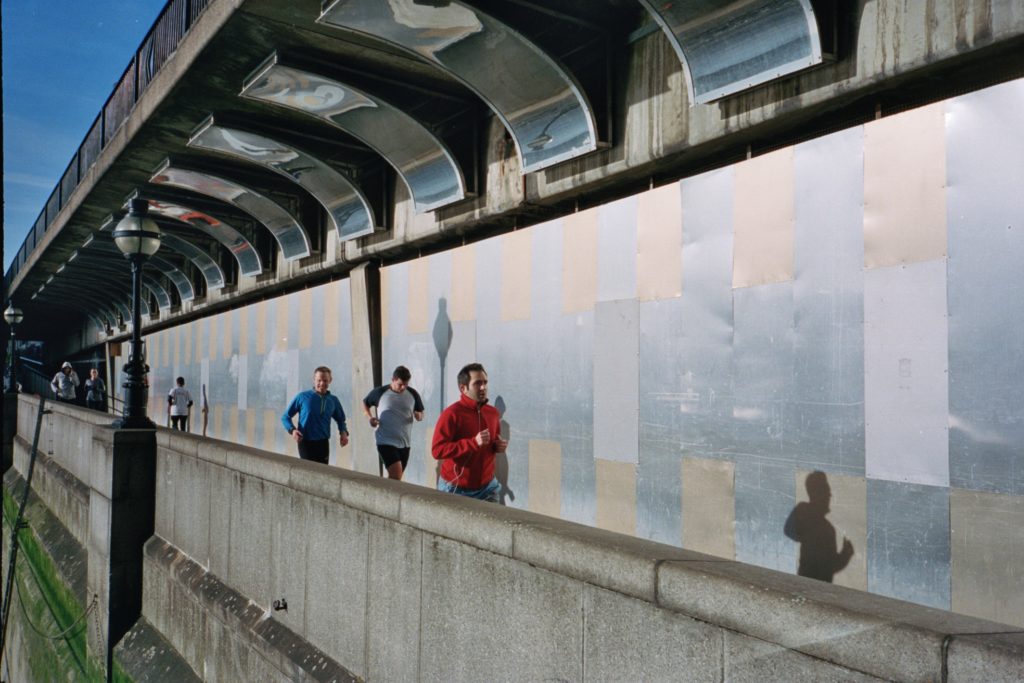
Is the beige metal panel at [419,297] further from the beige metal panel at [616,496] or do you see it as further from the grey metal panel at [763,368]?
the grey metal panel at [763,368]

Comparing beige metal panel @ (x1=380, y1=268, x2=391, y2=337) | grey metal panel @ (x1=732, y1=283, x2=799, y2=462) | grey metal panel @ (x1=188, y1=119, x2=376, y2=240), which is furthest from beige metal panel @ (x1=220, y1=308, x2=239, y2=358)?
grey metal panel @ (x1=732, y1=283, x2=799, y2=462)

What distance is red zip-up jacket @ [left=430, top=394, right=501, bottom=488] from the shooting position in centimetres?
598

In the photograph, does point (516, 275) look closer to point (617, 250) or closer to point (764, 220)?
point (617, 250)

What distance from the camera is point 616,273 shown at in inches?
316

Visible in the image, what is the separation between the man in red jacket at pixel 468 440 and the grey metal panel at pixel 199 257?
14.3 meters

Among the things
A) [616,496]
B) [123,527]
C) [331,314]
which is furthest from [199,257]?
[616,496]

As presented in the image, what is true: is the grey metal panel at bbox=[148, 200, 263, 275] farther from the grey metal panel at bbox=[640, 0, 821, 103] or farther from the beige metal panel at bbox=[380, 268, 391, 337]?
the grey metal panel at bbox=[640, 0, 821, 103]

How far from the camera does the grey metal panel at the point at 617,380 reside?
7.67 m

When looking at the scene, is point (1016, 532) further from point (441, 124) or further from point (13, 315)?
point (13, 315)

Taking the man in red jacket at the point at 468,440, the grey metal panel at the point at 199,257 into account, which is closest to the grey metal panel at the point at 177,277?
the grey metal panel at the point at 199,257

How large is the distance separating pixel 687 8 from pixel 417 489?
14.2 feet

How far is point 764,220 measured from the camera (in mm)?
6547

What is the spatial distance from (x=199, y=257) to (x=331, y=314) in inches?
277

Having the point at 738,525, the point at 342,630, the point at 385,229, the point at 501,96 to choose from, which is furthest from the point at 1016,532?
the point at 385,229
